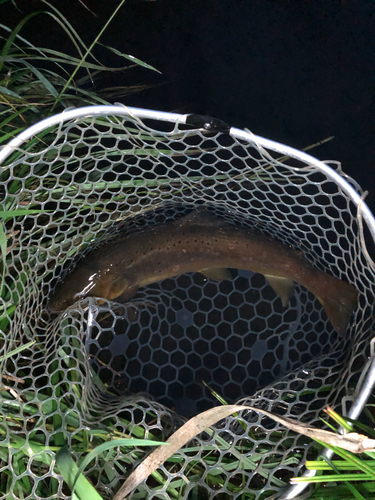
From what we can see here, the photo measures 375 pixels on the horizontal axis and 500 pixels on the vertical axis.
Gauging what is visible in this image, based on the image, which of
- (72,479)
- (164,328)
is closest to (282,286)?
(164,328)

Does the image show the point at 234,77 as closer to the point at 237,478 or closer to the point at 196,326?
the point at 196,326

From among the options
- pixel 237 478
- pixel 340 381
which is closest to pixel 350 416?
pixel 340 381

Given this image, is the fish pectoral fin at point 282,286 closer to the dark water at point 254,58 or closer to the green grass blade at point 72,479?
the dark water at point 254,58

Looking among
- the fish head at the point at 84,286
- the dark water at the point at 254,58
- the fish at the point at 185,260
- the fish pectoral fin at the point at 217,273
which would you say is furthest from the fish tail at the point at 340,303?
the fish head at the point at 84,286

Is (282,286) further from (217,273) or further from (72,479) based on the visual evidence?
(72,479)

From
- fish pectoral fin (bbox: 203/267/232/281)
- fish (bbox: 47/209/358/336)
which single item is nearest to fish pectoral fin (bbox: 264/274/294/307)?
fish (bbox: 47/209/358/336)

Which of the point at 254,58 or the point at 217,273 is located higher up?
the point at 254,58

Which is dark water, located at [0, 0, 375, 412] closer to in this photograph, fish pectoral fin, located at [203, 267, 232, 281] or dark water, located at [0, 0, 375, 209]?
dark water, located at [0, 0, 375, 209]
